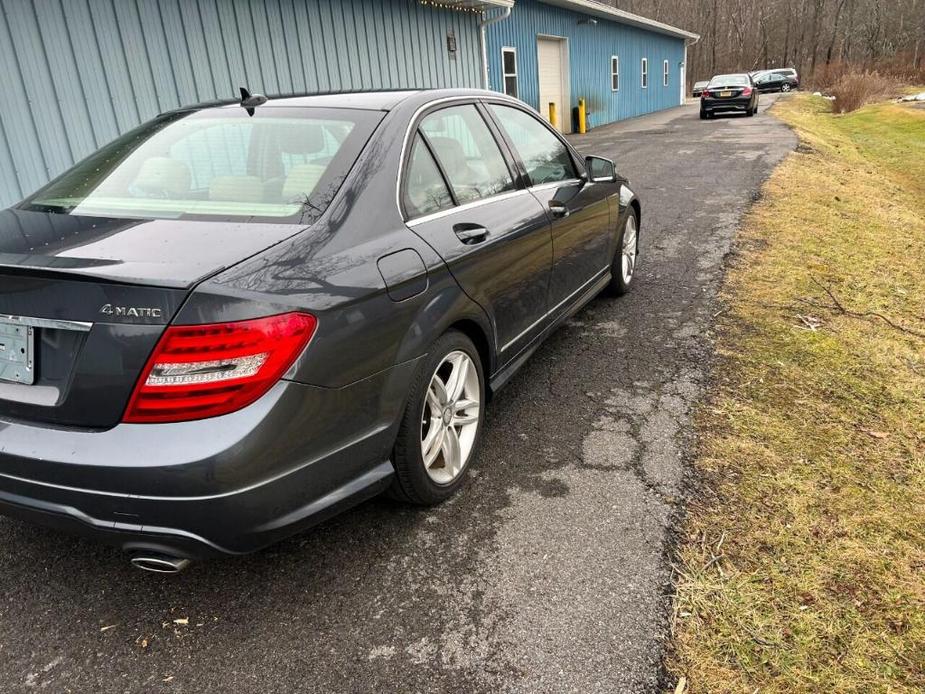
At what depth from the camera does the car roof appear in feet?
9.18

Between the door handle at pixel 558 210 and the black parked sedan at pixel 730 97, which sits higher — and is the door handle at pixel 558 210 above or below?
below

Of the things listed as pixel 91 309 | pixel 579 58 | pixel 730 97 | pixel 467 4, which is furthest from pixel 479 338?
pixel 730 97

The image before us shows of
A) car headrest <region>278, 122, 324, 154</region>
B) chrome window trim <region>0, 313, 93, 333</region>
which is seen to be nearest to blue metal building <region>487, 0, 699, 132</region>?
car headrest <region>278, 122, 324, 154</region>

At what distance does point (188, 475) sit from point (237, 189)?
3.71 ft

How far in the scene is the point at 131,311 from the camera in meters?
1.81

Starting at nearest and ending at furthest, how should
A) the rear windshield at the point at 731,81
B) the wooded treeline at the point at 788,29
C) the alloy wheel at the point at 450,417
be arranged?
1. the alloy wheel at the point at 450,417
2. the rear windshield at the point at 731,81
3. the wooded treeline at the point at 788,29

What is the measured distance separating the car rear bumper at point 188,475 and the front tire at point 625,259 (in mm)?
3361

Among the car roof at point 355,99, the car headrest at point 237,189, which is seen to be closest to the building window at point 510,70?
the car roof at point 355,99

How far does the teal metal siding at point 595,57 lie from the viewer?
56.9 ft

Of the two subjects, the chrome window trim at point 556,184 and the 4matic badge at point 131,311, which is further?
the chrome window trim at point 556,184

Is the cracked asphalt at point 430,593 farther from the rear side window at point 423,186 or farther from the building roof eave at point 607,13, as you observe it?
the building roof eave at point 607,13

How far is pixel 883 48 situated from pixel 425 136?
66.4 m

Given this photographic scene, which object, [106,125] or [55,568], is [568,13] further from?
[55,568]

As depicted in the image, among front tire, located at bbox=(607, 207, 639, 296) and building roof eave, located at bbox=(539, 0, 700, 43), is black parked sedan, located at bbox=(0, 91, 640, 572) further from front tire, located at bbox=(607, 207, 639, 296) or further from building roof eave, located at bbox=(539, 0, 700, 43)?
building roof eave, located at bbox=(539, 0, 700, 43)
